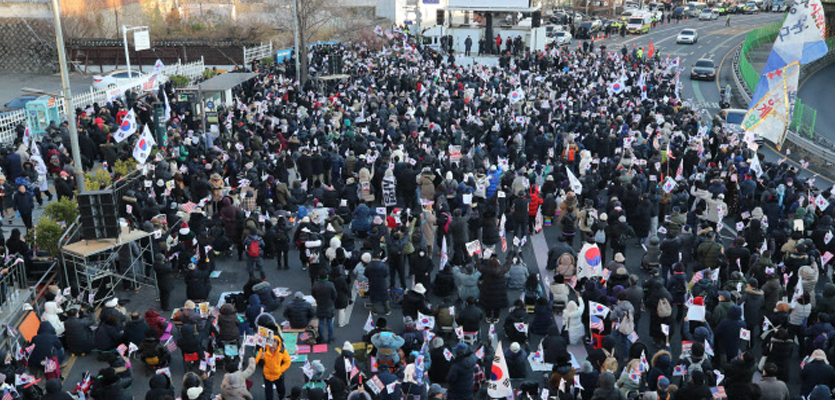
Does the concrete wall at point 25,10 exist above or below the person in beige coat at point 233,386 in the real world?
above

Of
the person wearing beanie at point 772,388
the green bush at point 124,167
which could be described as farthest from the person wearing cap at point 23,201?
the person wearing beanie at point 772,388

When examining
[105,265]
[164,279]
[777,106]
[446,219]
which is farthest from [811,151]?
[105,265]

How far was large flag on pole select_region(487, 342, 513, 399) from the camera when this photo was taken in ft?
32.9

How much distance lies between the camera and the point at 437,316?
1247cm

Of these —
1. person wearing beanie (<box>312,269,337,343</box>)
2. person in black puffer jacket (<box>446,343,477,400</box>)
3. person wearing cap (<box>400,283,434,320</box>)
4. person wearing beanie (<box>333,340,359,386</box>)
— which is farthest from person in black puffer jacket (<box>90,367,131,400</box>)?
person wearing cap (<box>400,283,434,320</box>)

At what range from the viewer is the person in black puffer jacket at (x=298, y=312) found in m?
12.7

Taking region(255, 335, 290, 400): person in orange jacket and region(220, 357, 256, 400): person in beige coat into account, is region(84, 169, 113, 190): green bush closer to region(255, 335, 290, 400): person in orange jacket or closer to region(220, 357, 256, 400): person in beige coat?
region(255, 335, 290, 400): person in orange jacket

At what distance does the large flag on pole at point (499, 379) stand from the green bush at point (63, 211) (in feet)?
33.4

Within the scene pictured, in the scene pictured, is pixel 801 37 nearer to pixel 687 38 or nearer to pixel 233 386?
pixel 233 386

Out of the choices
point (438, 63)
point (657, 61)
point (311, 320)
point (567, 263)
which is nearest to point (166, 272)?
point (311, 320)

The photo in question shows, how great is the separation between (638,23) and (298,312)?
197 feet

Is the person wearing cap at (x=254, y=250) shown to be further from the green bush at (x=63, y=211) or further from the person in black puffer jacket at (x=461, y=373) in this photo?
the person in black puffer jacket at (x=461, y=373)

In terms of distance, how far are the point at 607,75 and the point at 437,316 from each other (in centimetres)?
2480

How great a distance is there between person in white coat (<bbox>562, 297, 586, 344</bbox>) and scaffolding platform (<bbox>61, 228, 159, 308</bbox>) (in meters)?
7.75
